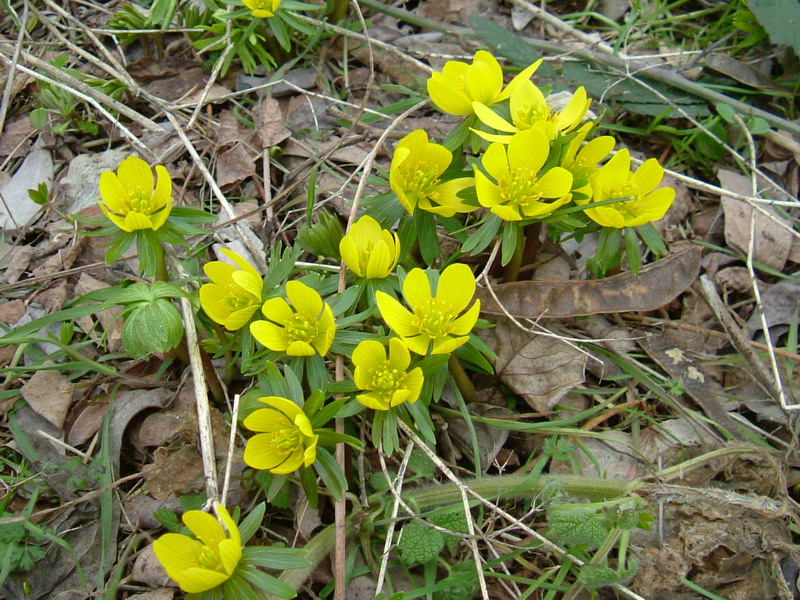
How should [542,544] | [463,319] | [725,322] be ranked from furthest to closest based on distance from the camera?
1. [725,322]
2. [542,544]
3. [463,319]

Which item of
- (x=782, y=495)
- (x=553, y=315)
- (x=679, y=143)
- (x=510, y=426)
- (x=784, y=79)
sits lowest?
(x=782, y=495)

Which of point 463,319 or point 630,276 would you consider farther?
point 630,276

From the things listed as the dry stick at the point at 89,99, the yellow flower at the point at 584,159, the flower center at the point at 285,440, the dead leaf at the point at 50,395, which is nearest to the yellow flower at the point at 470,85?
the yellow flower at the point at 584,159

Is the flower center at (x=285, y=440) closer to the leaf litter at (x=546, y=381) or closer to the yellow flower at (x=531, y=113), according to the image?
the leaf litter at (x=546, y=381)

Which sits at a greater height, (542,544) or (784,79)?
(784,79)

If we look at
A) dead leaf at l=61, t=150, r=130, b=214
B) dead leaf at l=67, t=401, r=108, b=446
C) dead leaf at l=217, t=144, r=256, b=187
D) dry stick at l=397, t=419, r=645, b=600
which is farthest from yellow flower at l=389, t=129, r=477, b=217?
dead leaf at l=61, t=150, r=130, b=214

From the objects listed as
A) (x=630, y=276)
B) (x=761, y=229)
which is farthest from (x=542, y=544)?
(x=761, y=229)

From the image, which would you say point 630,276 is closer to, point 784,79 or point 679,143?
point 679,143
